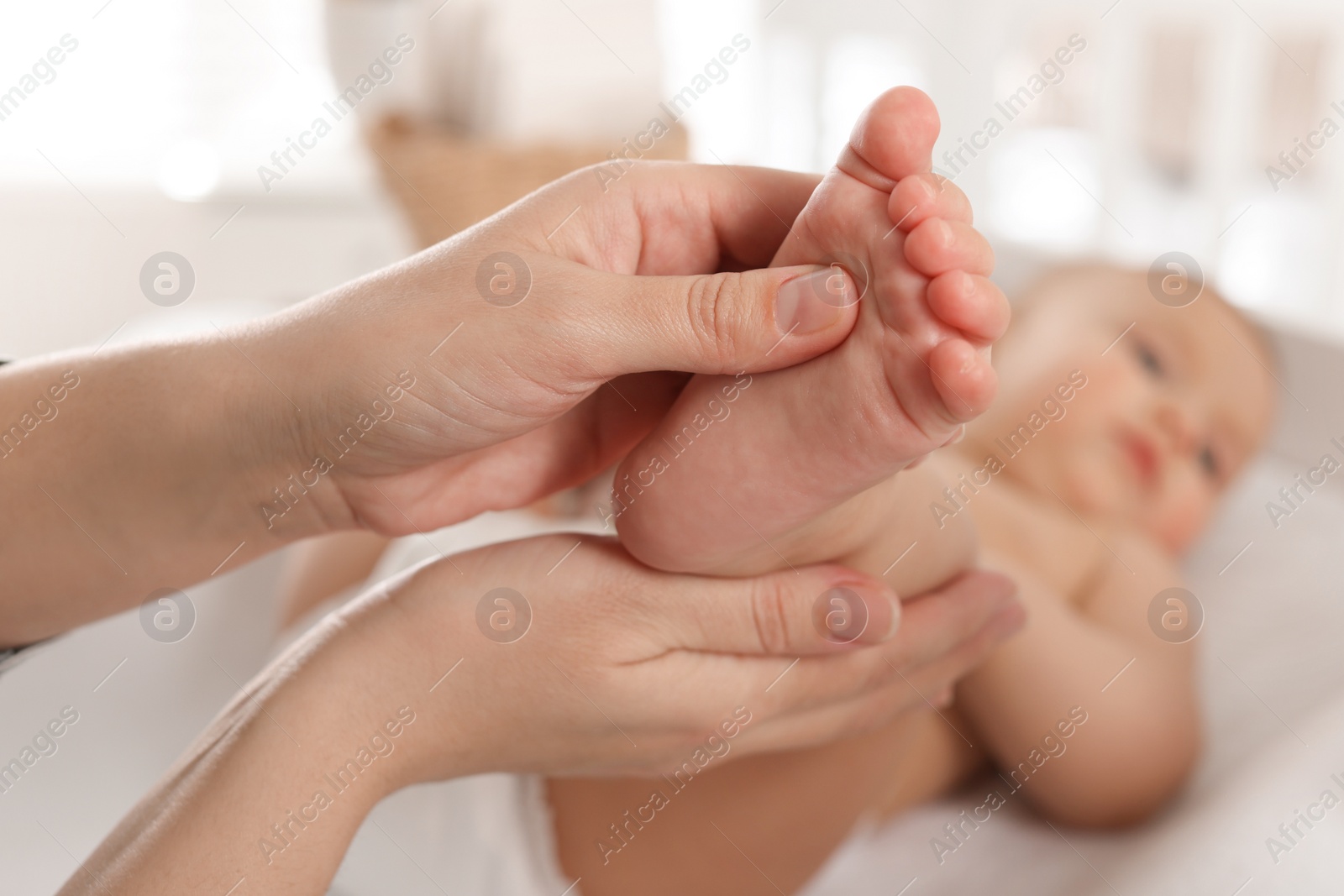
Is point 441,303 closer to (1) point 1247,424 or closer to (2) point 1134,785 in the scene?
(2) point 1134,785

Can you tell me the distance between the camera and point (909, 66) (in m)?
2.44

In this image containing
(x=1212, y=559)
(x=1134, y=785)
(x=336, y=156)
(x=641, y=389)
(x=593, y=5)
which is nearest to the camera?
(x=641, y=389)

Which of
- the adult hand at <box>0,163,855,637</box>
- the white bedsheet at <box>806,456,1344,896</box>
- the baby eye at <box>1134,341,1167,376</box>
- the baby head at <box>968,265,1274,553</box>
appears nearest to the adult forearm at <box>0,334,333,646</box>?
the adult hand at <box>0,163,855,637</box>

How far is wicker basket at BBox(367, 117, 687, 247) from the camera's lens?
1.54 meters

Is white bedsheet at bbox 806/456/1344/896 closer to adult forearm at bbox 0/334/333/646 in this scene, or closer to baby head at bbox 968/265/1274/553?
baby head at bbox 968/265/1274/553

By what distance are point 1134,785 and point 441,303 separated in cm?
77

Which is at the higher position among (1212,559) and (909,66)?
(909,66)

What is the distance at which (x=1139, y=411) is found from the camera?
139 cm

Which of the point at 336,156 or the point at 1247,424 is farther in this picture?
the point at 336,156

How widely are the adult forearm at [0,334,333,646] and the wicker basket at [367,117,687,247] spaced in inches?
35.7

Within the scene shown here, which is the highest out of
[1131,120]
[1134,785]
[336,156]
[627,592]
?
[1131,120]

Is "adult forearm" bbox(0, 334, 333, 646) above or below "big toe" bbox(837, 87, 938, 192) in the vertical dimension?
below

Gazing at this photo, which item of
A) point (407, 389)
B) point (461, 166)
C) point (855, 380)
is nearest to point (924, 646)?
point (855, 380)

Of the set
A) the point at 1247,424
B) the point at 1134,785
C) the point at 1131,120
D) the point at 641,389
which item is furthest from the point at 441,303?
the point at 1131,120
